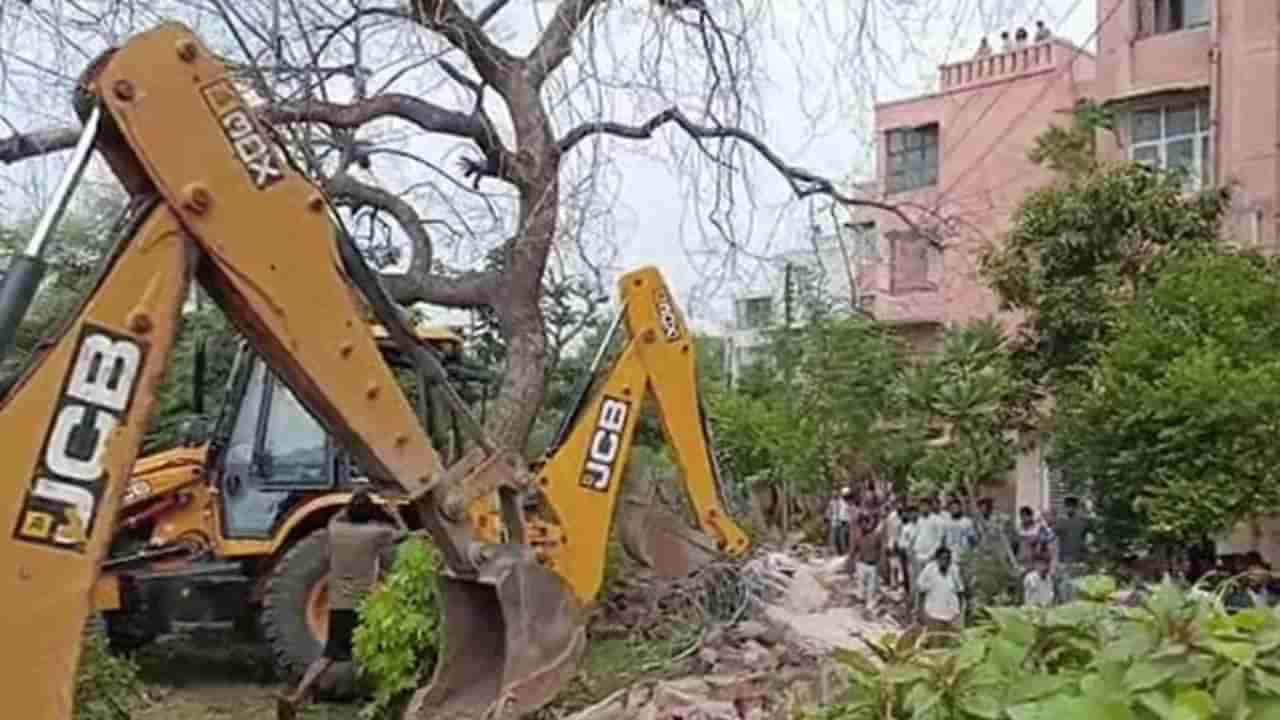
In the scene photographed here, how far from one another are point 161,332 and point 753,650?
5.81m

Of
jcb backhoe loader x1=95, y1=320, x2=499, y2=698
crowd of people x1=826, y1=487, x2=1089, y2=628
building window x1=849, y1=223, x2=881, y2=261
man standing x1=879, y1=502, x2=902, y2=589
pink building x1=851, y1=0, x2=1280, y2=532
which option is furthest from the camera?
pink building x1=851, y1=0, x2=1280, y2=532

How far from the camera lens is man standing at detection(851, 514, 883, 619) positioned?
16.7 m

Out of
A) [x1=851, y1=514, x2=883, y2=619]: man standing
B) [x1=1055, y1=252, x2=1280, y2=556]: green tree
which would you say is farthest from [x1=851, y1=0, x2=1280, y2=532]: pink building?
[x1=851, y1=514, x2=883, y2=619]: man standing

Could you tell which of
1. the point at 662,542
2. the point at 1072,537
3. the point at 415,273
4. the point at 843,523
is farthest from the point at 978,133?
the point at 662,542

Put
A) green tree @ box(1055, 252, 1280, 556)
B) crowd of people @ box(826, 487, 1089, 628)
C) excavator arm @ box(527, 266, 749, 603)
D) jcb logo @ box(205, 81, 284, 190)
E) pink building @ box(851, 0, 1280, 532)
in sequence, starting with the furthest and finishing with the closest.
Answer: pink building @ box(851, 0, 1280, 532), green tree @ box(1055, 252, 1280, 556), crowd of people @ box(826, 487, 1089, 628), excavator arm @ box(527, 266, 749, 603), jcb logo @ box(205, 81, 284, 190)

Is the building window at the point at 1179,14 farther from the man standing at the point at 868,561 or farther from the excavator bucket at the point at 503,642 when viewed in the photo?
the excavator bucket at the point at 503,642

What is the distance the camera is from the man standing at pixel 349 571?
1005 centimetres

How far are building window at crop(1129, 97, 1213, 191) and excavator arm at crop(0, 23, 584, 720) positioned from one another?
18.8 metres

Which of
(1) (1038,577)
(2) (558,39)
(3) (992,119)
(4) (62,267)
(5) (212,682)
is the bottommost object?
(5) (212,682)

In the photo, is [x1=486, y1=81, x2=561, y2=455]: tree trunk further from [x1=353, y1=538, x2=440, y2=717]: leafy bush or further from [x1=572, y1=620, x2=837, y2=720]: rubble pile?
[x1=572, y1=620, x2=837, y2=720]: rubble pile

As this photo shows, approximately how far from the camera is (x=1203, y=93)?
2409cm

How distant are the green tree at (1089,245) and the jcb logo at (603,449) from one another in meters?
10.1

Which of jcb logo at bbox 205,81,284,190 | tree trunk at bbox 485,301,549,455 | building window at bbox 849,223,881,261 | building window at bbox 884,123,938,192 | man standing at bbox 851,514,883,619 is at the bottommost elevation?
man standing at bbox 851,514,883,619

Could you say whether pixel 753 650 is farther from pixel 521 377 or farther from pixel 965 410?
pixel 965 410
